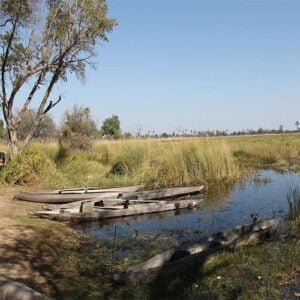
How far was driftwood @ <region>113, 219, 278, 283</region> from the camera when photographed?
6027 mm

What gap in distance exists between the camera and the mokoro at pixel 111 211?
10.9 m

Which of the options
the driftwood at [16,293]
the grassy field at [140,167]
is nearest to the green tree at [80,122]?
the grassy field at [140,167]

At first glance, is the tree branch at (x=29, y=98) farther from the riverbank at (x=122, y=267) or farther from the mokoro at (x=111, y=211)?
the riverbank at (x=122, y=267)

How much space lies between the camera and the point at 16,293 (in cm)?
445

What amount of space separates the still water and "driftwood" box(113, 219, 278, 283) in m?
1.35

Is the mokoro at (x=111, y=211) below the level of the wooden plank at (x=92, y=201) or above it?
below

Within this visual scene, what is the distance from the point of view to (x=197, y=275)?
628cm

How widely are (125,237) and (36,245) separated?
2.01 metres

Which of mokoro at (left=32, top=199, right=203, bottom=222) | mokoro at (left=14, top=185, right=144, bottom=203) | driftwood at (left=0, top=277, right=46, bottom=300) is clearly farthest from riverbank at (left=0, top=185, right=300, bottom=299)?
mokoro at (left=14, top=185, right=144, bottom=203)

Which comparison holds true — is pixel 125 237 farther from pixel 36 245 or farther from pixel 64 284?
pixel 64 284

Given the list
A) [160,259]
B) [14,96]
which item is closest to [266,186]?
[14,96]

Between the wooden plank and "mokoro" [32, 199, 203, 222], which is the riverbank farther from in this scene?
the wooden plank

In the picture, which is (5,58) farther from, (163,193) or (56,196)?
(163,193)

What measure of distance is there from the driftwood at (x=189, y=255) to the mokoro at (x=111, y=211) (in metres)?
3.99
